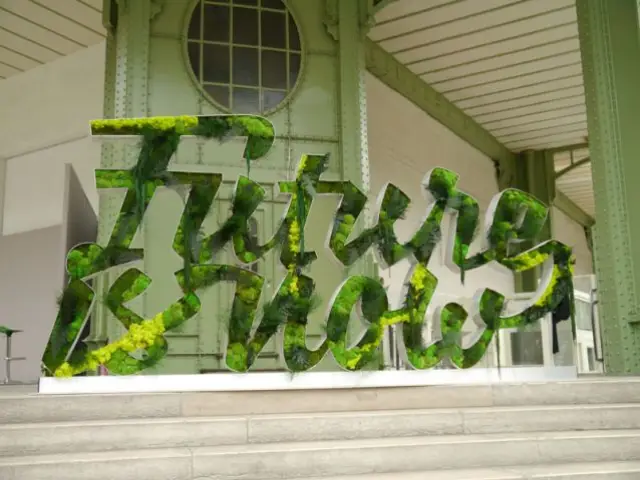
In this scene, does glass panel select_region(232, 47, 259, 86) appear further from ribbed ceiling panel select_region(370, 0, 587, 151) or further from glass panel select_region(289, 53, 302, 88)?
ribbed ceiling panel select_region(370, 0, 587, 151)

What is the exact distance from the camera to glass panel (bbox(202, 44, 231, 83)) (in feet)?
27.7

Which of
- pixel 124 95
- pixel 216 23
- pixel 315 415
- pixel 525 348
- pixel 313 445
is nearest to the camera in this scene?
pixel 313 445

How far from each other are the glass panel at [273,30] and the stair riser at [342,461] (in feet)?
18.6

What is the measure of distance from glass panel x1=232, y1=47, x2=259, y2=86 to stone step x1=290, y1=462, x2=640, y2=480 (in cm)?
548

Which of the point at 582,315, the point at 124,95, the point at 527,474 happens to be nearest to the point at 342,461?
the point at 527,474

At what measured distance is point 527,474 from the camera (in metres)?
4.00

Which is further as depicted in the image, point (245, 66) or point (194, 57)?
point (245, 66)

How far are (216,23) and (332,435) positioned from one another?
5.51 m

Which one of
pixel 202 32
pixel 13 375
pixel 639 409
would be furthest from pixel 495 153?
pixel 639 409

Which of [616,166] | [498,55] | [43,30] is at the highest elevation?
[43,30]

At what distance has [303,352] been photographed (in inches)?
207

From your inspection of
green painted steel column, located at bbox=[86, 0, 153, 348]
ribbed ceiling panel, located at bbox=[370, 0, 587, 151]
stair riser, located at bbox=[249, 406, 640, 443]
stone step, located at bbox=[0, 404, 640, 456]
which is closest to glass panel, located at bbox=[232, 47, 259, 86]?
green painted steel column, located at bbox=[86, 0, 153, 348]

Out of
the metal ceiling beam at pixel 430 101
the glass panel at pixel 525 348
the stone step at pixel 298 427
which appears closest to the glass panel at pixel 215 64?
the metal ceiling beam at pixel 430 101

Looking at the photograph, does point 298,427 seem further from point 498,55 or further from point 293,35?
point 498,55
